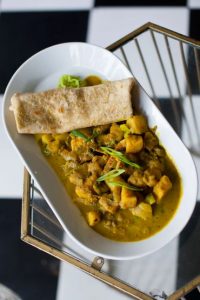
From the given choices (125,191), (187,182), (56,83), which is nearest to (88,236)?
(125,191)

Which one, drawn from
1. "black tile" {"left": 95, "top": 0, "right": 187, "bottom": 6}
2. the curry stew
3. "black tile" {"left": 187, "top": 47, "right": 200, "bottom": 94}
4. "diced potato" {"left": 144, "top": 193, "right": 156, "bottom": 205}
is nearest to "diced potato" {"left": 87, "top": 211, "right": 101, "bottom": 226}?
the curry stew

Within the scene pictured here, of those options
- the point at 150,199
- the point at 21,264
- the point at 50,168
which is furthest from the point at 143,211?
the point at 21,264

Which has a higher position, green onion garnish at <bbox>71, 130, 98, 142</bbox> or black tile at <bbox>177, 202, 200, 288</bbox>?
green onion garnish at <bbox>71, 130, 98, 142</bbox>

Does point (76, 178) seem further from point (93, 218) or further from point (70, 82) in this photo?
point (70, 82)

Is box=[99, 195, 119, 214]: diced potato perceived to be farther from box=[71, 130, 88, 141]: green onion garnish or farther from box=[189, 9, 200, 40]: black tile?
box=[189, 9, 200, 40]: black tile

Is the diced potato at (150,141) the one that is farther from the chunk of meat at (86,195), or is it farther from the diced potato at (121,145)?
the chunk of meat at (86,195)

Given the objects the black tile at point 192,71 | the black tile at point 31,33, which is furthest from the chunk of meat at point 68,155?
the black tile at point 31,33
